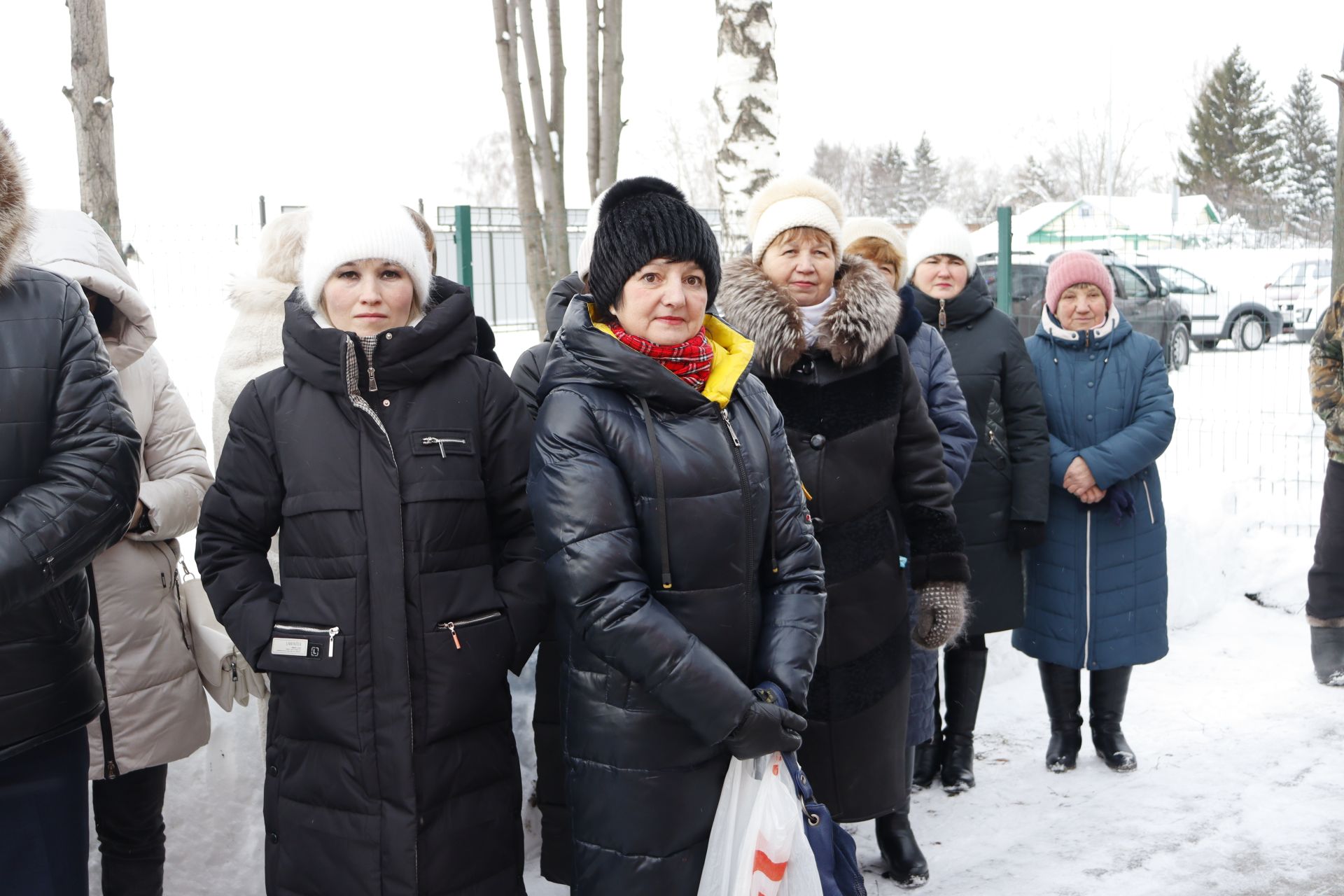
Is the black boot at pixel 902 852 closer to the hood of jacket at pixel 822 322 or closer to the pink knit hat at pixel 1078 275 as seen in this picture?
the hood of jacket at pixel 822 322

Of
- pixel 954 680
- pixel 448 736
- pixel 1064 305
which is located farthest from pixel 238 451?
pixel 1064 305

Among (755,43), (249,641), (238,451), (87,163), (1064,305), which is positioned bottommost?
(249,641)

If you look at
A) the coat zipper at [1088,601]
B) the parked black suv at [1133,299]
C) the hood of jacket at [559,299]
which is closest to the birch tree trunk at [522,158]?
the hood of jacket at [559,299]

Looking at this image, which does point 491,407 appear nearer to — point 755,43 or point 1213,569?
point 755,43

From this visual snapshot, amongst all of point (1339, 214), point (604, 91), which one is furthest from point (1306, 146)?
point (604, 91)

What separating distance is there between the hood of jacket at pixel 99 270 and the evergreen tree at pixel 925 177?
7851 centimetres

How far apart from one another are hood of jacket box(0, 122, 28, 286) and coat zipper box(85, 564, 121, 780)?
0.90 meters

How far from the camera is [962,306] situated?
455 cm

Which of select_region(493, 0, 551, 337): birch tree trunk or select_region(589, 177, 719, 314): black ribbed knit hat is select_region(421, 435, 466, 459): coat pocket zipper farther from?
select_region(493, 0, 551, 337): birch tree trunk

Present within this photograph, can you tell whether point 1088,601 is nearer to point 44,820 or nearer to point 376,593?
point 376,593

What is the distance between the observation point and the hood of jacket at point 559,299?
12.0 ft

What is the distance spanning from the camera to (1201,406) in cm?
1178

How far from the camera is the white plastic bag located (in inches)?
96.1

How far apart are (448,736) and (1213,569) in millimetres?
→ 5613
